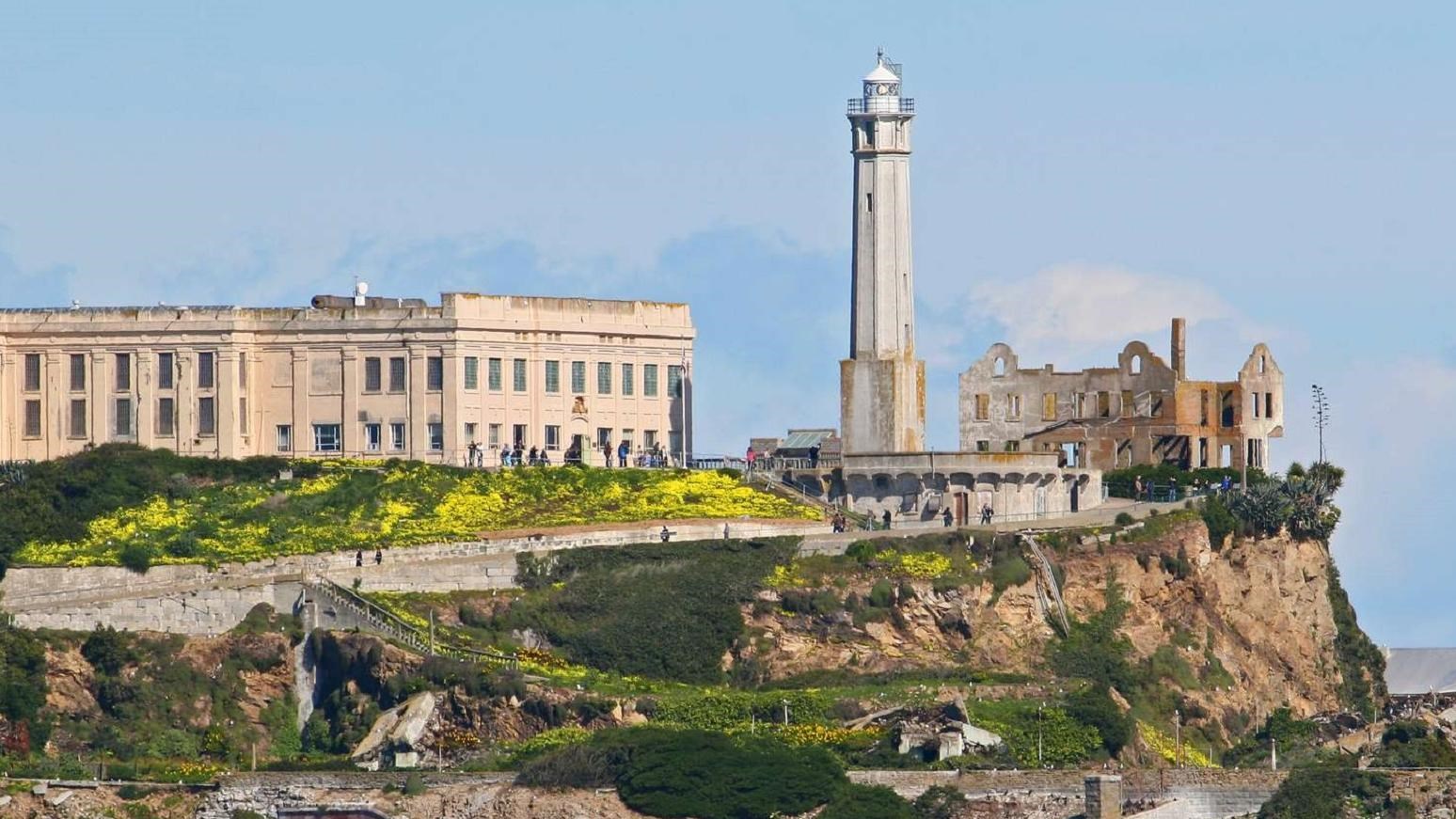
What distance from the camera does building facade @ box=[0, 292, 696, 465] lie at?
142 metres

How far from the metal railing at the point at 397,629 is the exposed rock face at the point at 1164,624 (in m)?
7.32

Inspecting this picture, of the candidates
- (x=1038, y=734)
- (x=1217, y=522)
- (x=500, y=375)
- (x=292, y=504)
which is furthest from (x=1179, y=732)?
(x=292, y=504)

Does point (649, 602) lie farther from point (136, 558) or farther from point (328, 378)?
point (328, 378)

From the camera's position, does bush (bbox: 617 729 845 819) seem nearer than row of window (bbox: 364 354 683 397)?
Yes

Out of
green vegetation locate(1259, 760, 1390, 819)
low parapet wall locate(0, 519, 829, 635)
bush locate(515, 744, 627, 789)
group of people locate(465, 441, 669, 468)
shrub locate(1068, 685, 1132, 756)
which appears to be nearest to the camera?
green vegetation locate(1259, 760, 1390, 819)

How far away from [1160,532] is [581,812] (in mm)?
26441

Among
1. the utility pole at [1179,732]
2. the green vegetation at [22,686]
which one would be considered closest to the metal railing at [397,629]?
the green vegetation at [22,686]

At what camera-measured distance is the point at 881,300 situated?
143 meters

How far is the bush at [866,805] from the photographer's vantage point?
115188mm

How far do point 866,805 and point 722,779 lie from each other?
11.5ft

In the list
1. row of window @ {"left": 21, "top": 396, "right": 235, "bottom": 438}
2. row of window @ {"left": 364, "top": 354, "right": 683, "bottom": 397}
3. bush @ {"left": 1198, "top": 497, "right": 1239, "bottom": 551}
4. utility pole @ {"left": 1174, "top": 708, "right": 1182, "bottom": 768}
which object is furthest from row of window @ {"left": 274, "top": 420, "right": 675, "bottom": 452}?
utility pole @ {"left": 1174, "top": 708, "right": 1182, "bottom": 768}

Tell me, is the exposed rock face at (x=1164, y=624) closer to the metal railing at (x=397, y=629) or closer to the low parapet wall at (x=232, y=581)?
the low parapet wall at (x=232, y=581)

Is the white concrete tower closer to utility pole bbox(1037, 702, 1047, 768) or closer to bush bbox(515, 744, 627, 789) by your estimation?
utility pole bbox(1037, 702, 1047, 768)

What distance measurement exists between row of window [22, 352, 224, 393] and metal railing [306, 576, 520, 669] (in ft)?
48.6
